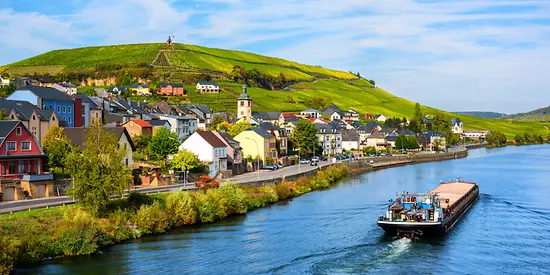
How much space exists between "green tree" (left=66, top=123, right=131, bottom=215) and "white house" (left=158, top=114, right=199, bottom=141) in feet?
164

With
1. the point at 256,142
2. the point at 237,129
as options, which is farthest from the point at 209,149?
the point at 237,129

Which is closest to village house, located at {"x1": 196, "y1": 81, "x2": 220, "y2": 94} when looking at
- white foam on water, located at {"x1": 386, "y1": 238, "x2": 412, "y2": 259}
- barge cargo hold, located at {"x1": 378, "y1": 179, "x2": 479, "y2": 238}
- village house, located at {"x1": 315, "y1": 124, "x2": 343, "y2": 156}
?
village house, located at {"x1": 315, "y1": 124, "x2": 343, "y2": 156}

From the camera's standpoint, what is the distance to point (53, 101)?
83750 millimetres

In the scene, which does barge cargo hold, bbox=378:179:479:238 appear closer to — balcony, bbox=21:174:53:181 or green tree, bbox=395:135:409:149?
balcony, bbox=21:174:53:181

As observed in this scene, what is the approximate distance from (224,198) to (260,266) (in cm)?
1841

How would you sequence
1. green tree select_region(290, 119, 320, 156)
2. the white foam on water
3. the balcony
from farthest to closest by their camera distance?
green tree select_region(290, 119, 320, 156), the balcony, the white foam on water

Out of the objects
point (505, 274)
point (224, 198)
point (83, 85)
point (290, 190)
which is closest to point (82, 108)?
point (290, 190)

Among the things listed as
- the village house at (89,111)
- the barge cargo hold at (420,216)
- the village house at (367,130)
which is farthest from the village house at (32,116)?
the village house at (367,130)

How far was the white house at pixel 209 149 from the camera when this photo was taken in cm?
7656

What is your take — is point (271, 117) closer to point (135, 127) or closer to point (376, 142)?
point (376, 142)

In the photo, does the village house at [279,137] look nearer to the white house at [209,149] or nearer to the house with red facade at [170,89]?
the white house at [209,149]

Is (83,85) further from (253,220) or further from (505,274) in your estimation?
(505,274)

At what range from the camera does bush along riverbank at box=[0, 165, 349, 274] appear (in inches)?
1459

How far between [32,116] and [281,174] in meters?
31.2
